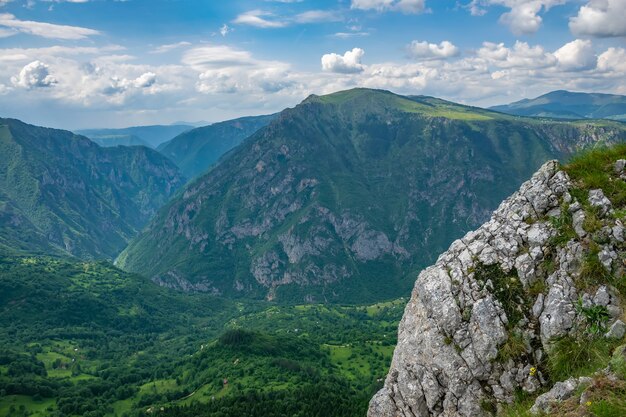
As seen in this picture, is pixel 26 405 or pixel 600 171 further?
pixel 26 405

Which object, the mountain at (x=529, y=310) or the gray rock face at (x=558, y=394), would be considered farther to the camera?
the mountain at (x=529, y=310)

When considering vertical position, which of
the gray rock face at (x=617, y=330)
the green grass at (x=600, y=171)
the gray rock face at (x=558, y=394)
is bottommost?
the gray rock face at (x=558, y=394)

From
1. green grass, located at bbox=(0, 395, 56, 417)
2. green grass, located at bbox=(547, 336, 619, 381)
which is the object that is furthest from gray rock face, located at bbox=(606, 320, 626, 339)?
green grass, located at bbox=(0, 395, 56, 417)

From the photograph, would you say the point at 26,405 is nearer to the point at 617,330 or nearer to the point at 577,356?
the point at 577,356

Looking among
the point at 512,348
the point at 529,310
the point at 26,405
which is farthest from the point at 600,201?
the point at 26,405

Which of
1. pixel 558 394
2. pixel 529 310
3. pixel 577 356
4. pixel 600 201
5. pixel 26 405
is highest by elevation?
pixel 600 201

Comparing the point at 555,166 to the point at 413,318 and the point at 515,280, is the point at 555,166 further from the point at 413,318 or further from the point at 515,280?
the point at 413,318

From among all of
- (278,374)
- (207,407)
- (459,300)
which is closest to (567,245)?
(459,300)

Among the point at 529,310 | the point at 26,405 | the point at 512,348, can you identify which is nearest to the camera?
the point at 512,348

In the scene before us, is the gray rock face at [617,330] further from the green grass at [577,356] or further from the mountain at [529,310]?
the green grass at [577,356]

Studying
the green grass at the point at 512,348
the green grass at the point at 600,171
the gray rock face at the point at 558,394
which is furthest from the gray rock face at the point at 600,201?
the gray rock face at the point at 558,394
